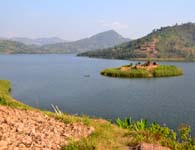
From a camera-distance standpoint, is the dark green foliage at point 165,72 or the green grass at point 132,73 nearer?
the green grass at point 132,73

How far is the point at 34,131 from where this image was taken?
45.0ft

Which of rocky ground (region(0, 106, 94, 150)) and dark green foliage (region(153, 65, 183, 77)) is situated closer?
rocky ground (region(0, 106, 94, 150))

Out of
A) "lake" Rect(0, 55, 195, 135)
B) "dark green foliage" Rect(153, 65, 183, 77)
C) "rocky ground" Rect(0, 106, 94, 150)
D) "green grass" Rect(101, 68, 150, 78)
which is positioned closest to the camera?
"rocky ground" Rect(0, 106, 94, 150)

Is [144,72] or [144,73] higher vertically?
[144,72]

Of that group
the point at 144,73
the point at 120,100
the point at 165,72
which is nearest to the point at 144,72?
the point at 144,73

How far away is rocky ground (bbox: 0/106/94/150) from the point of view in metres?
12.5

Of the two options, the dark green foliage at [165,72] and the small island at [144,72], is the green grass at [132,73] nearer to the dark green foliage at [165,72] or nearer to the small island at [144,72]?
the small island at [144,72]

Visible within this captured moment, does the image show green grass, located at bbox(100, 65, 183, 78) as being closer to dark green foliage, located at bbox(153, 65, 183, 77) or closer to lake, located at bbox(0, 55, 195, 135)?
dark green foliage, located at bbox(153, 65, 183, 77)

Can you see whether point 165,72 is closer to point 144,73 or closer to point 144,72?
point 144,72

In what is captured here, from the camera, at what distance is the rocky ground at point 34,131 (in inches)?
493

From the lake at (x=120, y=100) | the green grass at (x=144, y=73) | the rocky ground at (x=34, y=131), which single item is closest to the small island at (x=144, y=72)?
the green grass at (x=144, y=73)

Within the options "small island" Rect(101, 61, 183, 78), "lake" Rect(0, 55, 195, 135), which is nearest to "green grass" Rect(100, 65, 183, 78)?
"small island" Rect(101, 61, 183, 78)

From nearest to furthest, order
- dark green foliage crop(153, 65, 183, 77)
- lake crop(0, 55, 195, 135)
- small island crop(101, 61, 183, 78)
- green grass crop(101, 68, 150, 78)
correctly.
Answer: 1. lake crop(0, 55, 195, 135)
2. green grass crop(101, 68, 150, 78)
3. small island crop(101, 61, 183, 78)
4. dark green foliage crop(153, 65, 183, 77)

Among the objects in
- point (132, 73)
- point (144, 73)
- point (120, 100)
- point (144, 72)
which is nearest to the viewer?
point (120, 100)
